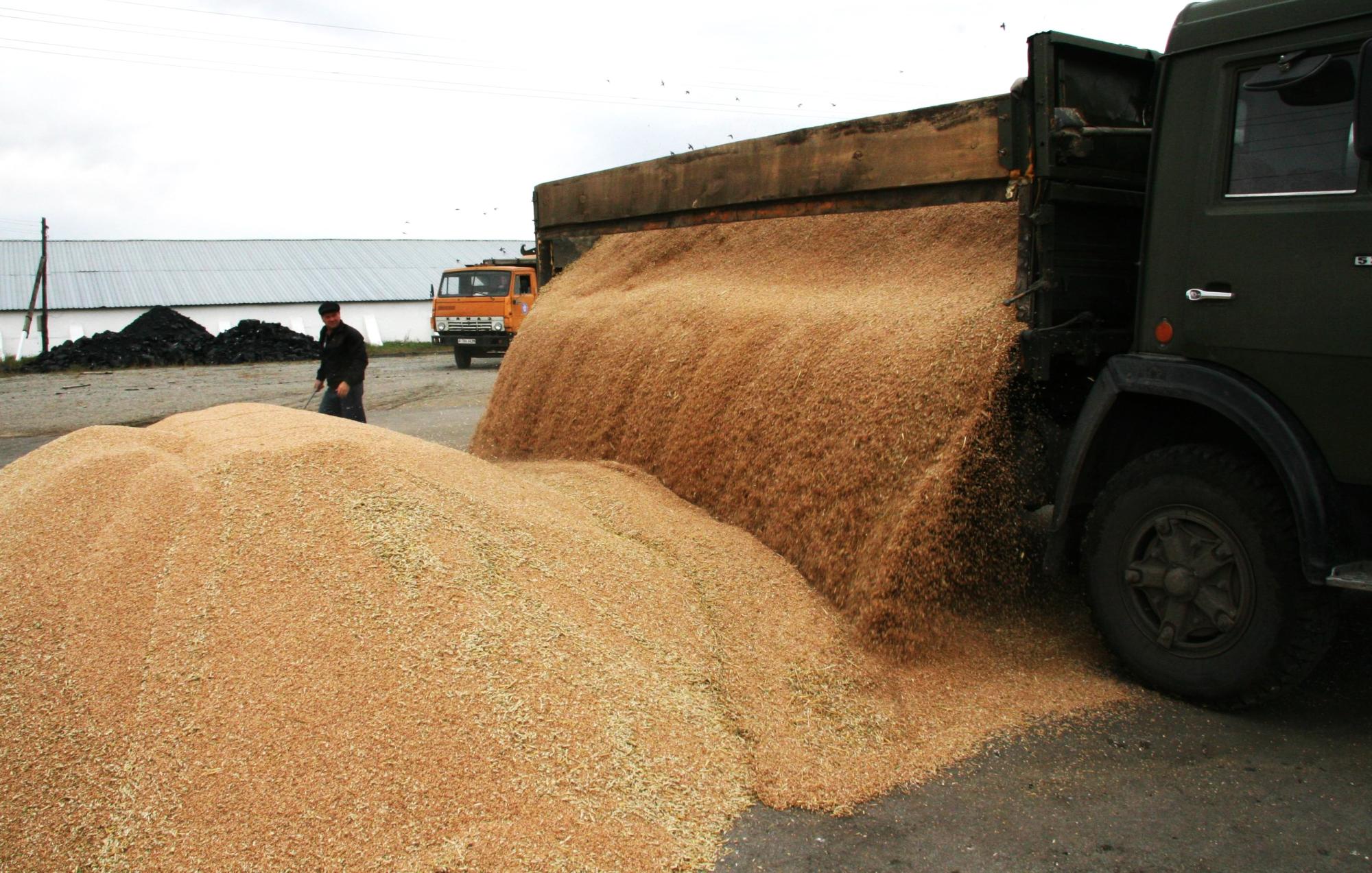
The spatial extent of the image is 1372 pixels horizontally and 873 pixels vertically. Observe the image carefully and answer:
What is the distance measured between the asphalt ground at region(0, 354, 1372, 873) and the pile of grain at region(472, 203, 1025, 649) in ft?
3.06

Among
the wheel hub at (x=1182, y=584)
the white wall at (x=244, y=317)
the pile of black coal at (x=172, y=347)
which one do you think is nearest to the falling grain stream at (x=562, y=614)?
the wheel hub at (x=1182, y=584)

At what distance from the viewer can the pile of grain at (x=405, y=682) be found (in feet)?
10.2

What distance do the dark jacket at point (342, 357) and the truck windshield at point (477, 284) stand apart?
14.6 metres

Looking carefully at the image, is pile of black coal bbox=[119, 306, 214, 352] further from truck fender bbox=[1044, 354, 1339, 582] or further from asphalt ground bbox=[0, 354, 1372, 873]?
asphalt ground bbox=[0, 354, 1372, 873]

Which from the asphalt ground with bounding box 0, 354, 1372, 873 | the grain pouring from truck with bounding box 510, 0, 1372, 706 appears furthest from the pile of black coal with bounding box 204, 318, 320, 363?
the asphalt ground with bounding box 0, 354, 1372, 873

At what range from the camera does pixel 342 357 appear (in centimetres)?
957

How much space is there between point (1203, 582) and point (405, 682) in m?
2.89

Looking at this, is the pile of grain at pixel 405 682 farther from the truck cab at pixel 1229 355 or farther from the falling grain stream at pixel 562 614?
the truck cab at pixel 1229 355

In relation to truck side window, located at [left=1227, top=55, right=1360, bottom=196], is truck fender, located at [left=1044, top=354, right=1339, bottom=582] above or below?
below

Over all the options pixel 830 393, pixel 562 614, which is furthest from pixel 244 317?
pixel 562 614

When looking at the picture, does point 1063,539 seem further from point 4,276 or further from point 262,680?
point 4,276

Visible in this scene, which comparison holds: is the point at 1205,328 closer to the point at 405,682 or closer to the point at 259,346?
the point at 405,682

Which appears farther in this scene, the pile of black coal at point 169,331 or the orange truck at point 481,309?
the pile of black coal at point 169,331

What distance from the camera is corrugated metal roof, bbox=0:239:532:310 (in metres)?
42.0
